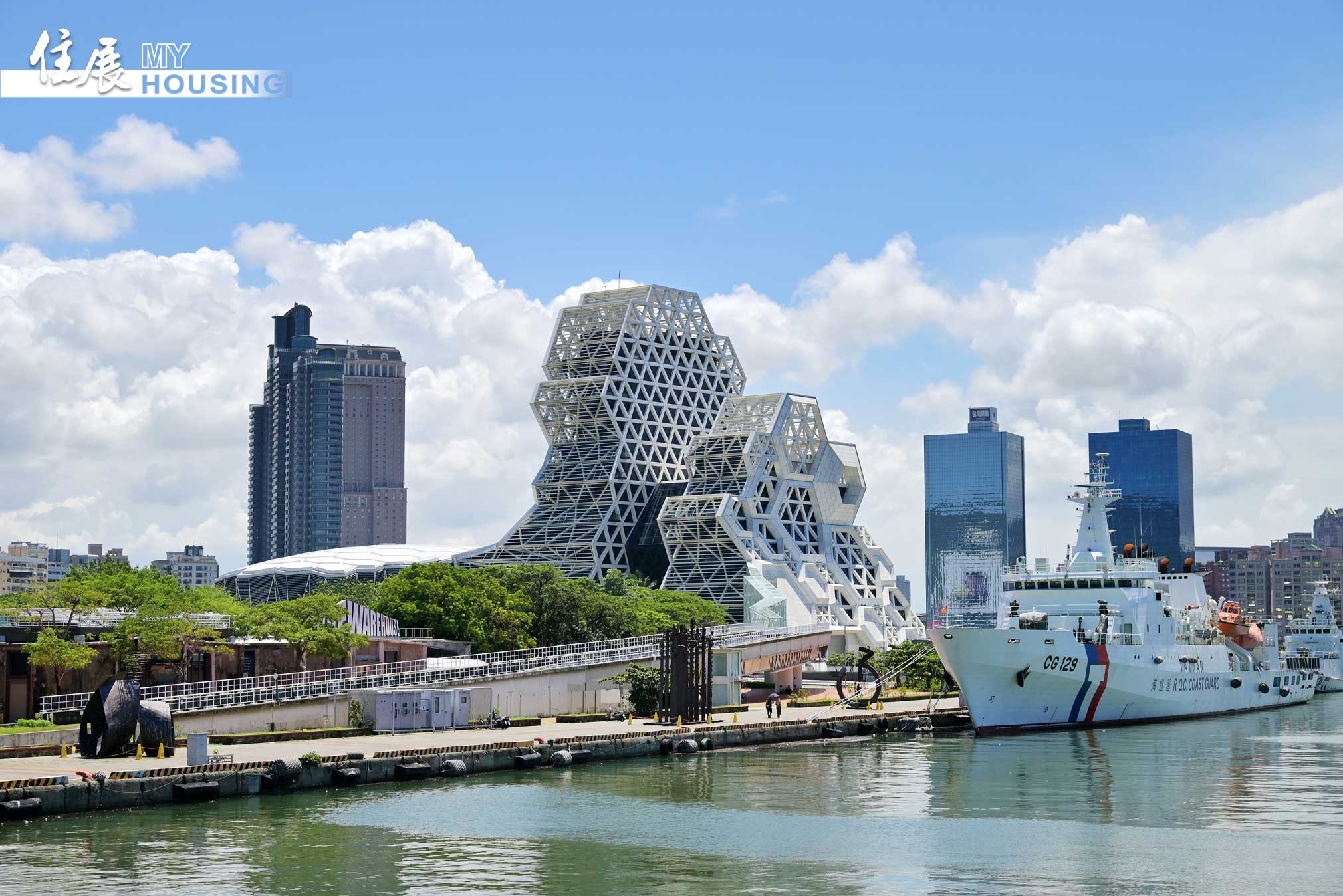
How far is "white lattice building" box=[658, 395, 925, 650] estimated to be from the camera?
175 meters

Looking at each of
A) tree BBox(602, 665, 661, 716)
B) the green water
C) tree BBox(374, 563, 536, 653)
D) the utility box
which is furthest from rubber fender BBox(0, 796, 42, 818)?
tree BBox(374, 563, 536, 653)

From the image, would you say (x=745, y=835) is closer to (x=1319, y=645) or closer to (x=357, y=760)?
(x=357, y=760)

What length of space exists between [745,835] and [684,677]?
39.9 metres

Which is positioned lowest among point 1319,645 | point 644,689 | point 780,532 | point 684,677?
point 1319,645

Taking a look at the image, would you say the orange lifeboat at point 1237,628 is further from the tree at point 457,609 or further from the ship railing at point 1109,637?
the tree at point 457,609

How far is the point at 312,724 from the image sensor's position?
80500 millimetres

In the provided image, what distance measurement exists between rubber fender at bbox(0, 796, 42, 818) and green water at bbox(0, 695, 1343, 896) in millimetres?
899

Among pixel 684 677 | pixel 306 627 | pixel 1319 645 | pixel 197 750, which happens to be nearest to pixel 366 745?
pixel 197 750

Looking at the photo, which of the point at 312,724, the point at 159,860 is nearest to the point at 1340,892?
the point at 159,860

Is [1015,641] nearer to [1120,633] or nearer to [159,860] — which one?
[1120,633]

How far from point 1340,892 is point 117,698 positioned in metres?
47.2

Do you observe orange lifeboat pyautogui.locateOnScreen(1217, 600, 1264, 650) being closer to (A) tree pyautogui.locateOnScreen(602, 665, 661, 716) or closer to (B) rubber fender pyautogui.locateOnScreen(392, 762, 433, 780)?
(A) tree pyautogui.locateOnScreen(602, 665, 661, 716)

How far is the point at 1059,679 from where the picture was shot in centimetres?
9431

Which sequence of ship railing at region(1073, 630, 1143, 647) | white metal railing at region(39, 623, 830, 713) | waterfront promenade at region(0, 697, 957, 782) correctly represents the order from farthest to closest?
ship railing at region(1073, 630, 1143, 647)
white metal railing at region(39, 623, 830, 713)
waterfront promenade at region(0, 697, 957, 782)
